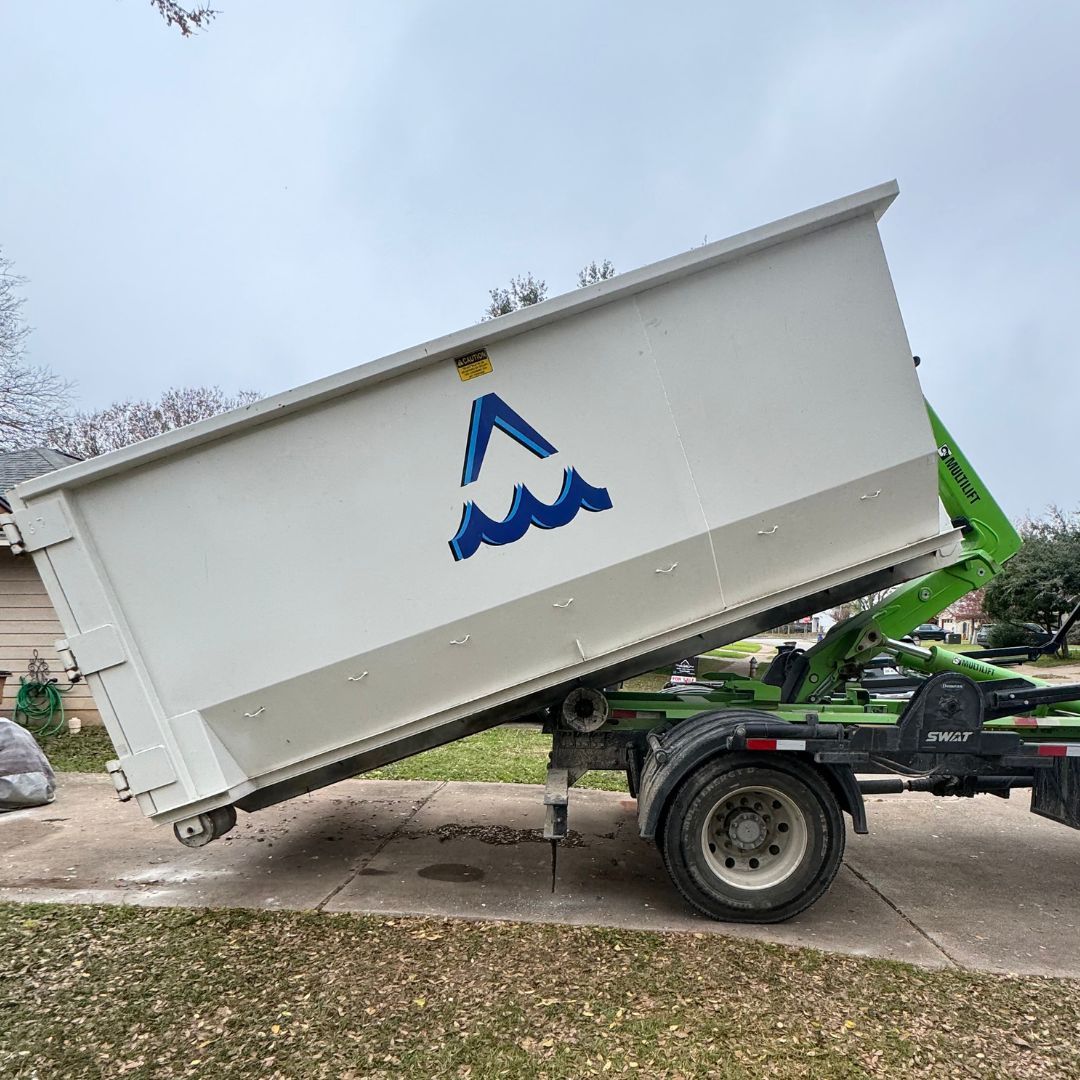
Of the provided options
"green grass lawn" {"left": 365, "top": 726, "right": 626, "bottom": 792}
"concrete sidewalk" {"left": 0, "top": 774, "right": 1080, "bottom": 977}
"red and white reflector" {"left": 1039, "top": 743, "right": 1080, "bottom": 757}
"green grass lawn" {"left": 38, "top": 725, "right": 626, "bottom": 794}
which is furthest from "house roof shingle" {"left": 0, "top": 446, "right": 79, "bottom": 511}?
"red and white reflector" {"left": 1039, "top": 743, "right": 1080, "bottom": 757}

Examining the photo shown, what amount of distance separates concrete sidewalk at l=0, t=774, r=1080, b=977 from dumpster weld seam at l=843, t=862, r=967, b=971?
0.01 metres

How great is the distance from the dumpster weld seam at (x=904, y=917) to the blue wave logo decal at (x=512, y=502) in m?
2.83

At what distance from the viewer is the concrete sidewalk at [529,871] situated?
4047 millimetres

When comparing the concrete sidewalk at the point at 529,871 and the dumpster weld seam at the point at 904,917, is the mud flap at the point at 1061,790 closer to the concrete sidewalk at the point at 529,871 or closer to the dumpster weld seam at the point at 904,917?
the concrete sidewalk at the point at 529,871

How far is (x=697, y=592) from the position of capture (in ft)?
13.1

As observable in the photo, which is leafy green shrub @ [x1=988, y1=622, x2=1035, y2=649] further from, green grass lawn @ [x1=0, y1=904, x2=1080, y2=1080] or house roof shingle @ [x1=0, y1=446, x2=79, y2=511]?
house roof shingle @ [x1=0, y1=446, x2=79, y2=511]

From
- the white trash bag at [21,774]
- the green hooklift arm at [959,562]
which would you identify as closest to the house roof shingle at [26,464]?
the white trash bag at [21,774]

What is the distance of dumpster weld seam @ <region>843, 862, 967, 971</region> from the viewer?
369cm

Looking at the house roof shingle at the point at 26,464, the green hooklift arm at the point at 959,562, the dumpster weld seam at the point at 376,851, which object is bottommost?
the dumpster weld seam at the point at 376,851

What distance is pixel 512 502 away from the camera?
153 inches

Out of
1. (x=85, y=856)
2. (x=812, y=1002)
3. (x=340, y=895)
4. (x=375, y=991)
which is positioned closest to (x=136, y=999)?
(x=375, y=991)

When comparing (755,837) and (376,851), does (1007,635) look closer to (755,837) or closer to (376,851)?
(755,837)

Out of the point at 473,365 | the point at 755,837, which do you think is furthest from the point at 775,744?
the point at 473,365

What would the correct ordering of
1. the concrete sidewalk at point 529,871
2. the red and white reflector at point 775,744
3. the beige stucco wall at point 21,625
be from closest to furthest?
1. the red and white reflector at point 775,744
2. the concrete sidewalk at point 529,871
3. the beige stucco wall at point 21,625
